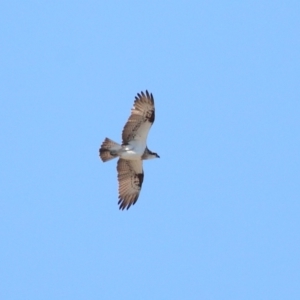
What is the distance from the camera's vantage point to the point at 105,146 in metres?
29.5

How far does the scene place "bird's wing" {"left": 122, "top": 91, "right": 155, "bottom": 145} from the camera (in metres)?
29.0

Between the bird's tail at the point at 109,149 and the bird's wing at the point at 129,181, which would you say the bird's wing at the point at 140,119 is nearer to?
the bird's tail at the point at 109,149

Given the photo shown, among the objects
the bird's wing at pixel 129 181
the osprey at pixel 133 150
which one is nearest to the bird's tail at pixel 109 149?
the osprey at pixel 133 150

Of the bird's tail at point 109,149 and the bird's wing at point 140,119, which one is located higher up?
the bird's wing at point 140,119

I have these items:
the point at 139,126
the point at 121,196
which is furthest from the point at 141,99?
the point at 121,196

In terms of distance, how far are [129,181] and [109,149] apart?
1.54 metres

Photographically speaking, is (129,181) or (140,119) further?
(129,181)

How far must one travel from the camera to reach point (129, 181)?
101ft

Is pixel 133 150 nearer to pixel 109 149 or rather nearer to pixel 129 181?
pixel 109 149

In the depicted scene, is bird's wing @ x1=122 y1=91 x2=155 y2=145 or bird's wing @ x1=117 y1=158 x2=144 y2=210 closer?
bird's wing @ x1=122 y1=91 x2=155 y2=145

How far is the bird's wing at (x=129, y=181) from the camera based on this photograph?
1203 inches

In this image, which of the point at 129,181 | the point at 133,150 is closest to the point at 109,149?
the point at 133,150

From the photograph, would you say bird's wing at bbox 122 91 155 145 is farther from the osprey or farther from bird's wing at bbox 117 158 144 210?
bird's wing at bbox 117 158 144 210

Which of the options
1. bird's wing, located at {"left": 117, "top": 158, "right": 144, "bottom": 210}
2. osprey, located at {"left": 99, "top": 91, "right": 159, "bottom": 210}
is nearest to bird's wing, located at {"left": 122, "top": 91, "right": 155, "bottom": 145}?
osprey, located at {"left": 99, "top": 91, "right": 159, "bottom": 210}
